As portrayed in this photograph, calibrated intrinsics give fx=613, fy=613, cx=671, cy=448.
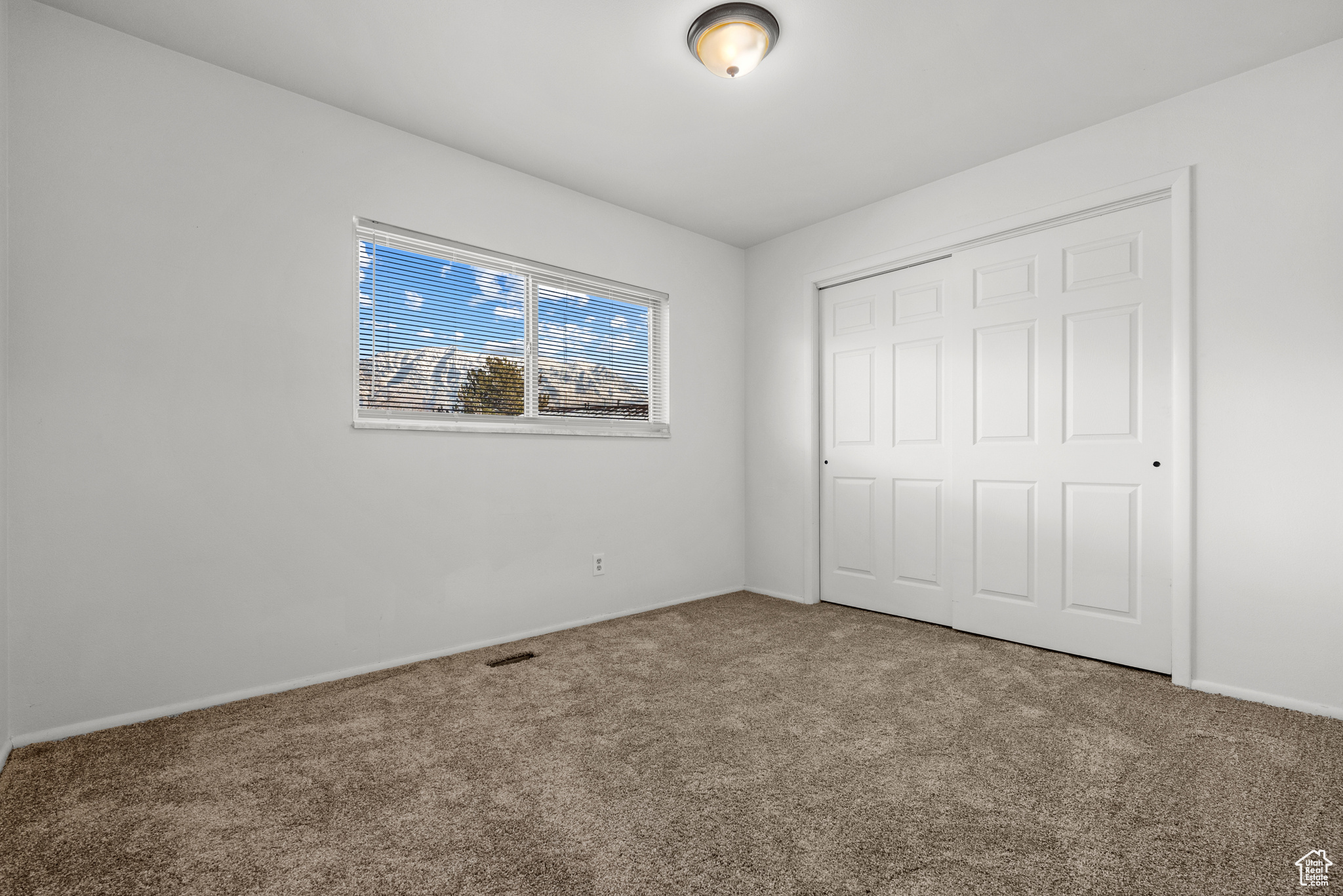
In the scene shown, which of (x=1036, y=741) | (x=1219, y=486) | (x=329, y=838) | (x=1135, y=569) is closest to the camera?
(x=329, y=838)

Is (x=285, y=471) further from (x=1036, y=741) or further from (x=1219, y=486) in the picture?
(x=1219, y=486)

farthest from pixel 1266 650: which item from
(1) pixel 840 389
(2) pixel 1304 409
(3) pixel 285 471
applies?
(3) pixel 285 471

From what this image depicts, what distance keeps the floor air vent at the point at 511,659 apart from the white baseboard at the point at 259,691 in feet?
0.81

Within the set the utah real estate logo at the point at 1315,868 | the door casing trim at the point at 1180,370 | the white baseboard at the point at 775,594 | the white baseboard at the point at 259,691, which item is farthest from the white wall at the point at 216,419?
the utah real estate logo at the point at 1315,868

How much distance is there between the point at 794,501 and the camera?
4.25 meters

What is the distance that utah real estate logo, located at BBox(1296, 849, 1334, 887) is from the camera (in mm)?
1385

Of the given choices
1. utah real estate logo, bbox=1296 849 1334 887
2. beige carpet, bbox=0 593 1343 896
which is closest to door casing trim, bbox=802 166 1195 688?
beige carpet, bbox=0 593 1343 896

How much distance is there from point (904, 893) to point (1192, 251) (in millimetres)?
2813

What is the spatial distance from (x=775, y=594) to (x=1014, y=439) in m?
1.90

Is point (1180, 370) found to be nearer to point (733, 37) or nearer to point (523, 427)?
point (733, 37)

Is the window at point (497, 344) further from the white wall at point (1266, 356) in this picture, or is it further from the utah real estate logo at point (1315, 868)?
the utah real estate logo at point (1315, 868)

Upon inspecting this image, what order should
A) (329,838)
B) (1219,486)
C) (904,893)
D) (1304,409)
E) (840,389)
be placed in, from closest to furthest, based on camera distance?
(904,893) → (329,838) → (1304,409) → (1219,486) → (840,389)

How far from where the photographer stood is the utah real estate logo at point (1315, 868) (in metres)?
1.38

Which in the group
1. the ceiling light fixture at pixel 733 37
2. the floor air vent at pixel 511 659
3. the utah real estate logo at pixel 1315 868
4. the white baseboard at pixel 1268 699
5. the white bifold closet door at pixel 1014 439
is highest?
the ceiling light fixture at pixel 733 37
